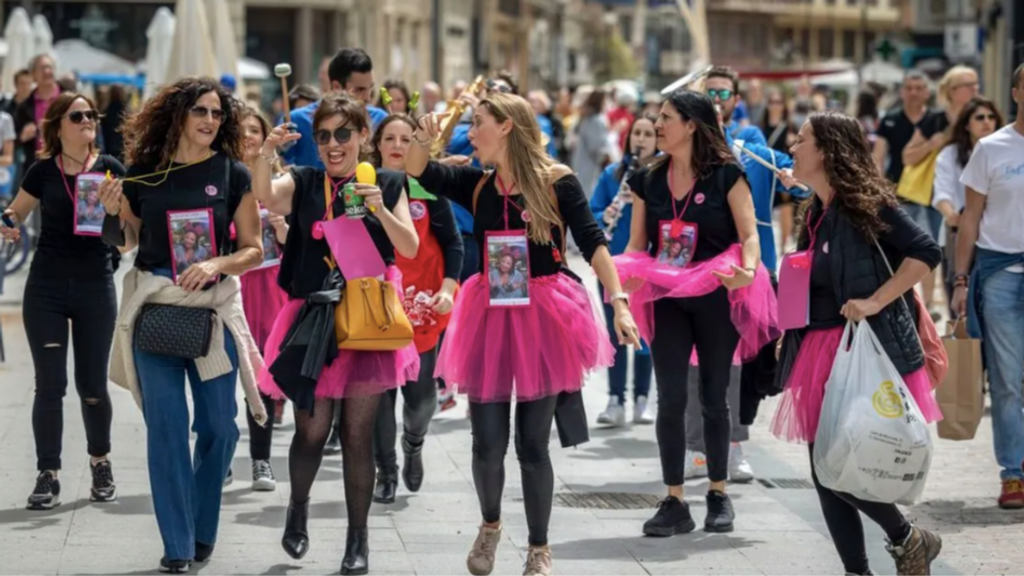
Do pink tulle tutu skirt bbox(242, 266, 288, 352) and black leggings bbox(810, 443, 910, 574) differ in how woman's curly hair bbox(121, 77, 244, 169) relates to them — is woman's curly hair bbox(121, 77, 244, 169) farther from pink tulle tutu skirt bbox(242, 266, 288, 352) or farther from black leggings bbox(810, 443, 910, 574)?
black leggings bbox(810, 443, 910, 574)

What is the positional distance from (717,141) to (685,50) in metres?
104

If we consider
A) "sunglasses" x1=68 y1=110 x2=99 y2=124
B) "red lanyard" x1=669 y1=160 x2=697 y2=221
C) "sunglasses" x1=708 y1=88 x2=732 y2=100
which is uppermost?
"sunglasses" x1=708 y1=88 x2=732 y2=100

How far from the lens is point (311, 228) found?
7047mm

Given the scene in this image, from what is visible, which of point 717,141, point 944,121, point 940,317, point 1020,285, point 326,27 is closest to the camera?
point 717,141

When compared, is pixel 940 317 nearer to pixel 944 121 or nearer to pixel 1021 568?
pixel 944 121

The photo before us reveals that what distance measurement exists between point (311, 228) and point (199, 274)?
44 centimetres

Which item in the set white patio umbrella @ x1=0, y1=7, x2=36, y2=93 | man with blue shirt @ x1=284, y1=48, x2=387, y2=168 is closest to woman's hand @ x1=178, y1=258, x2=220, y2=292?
man with blue shirt @ x1=284, y1=48, x2=387, y2=168

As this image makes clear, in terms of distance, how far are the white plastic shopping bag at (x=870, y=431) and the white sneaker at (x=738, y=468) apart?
2851 millimetres

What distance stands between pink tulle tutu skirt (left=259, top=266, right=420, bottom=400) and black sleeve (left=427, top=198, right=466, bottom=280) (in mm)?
912

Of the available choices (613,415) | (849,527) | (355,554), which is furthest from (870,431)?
(613,415)

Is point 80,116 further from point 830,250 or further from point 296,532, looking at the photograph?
point 830,250

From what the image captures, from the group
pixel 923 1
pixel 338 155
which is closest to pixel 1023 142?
pixel 338 155

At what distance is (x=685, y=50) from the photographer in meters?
111

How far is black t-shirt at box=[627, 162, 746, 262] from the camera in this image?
26.5 ft
